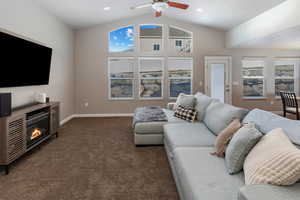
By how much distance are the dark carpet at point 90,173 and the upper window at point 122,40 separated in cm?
384

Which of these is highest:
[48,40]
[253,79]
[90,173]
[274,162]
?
[48,40]

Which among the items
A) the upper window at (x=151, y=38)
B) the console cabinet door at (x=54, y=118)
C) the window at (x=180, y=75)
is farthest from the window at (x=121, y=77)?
the console cabinet door at (x=54, y=118)

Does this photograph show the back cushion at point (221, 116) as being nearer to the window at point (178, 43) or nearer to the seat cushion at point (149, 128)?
the seat cushion at point (149, 128)

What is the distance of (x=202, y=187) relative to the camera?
4.92 feet

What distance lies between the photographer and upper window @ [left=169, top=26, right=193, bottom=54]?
728 centimetres

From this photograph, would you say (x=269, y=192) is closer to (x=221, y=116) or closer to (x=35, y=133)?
(x=221, y=116)

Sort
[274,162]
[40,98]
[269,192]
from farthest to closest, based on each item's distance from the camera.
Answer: [40,98]
[274,162]
[269,192]

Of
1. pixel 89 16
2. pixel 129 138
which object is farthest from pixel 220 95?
pixel 89 16

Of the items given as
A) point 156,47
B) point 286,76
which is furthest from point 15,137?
point 286,76

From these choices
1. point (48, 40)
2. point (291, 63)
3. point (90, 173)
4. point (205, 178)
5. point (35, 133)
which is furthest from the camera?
point (291, 63)

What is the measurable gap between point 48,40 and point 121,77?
110 inches

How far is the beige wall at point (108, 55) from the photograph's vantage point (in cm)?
702

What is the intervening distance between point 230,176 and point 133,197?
1.04 meters

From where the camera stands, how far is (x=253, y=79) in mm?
7469
